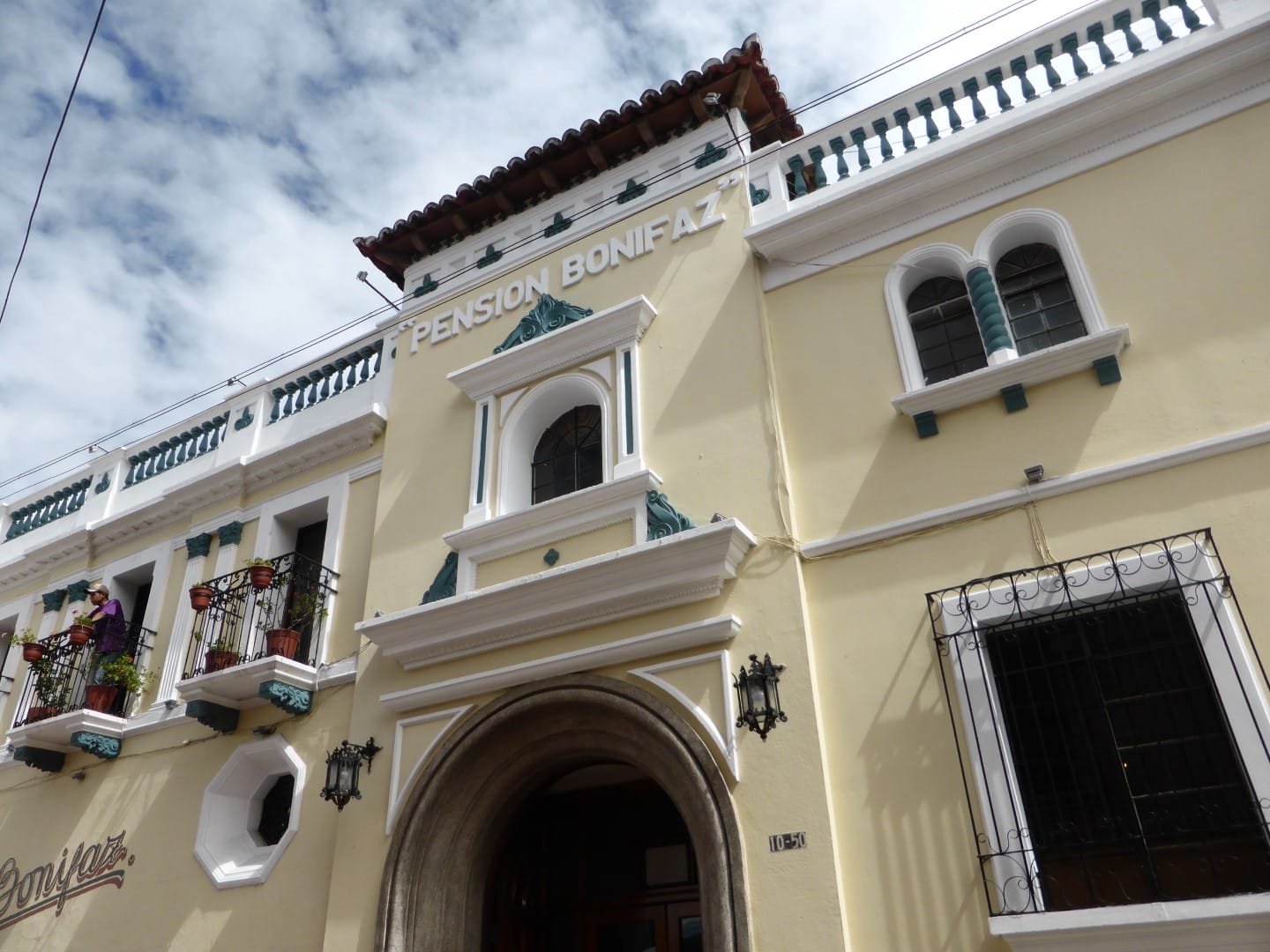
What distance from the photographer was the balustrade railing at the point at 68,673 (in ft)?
35.0

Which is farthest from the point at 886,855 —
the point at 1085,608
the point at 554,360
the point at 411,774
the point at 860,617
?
the point at 554,360

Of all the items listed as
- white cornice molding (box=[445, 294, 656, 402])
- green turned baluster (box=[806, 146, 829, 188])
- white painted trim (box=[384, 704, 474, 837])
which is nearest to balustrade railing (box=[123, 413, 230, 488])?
white cornice molding (box=[445, 294, 656, 402])

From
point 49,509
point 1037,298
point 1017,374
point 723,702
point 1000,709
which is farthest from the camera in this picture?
point 49,509

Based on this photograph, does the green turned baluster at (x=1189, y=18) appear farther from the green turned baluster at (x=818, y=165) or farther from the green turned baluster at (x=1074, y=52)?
the green turned baluster at (x=818, y=165)

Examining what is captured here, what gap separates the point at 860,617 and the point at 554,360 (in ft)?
13.0

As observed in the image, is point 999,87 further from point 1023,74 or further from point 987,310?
point 987,310

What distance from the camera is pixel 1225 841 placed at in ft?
17.3

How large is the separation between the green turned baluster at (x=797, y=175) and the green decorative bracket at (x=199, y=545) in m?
7.55

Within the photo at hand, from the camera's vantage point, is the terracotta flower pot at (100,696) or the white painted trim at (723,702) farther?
the terracotta flower pot at (100,696)

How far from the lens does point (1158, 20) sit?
7492 millimetres

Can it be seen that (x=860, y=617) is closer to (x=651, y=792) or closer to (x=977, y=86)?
(x=651, y=792)

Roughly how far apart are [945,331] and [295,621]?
21.9ft

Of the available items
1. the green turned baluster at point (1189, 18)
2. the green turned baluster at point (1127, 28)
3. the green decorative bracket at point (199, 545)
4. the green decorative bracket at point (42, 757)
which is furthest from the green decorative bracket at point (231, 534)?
the green turned baluster at point (1189, 18)

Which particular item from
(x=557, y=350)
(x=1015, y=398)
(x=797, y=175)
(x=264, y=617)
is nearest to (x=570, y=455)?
(x=557, y=350)
